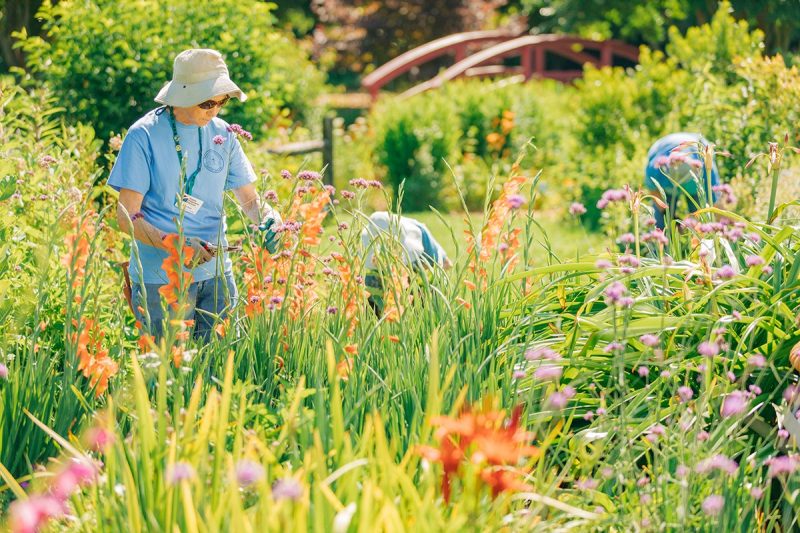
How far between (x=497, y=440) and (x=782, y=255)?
163 cm

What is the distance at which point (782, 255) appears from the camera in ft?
10.2

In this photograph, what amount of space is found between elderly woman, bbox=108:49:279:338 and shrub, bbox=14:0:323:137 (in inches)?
128

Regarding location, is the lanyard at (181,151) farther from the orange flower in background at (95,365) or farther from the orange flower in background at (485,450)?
the orange flower in background at (485,450)

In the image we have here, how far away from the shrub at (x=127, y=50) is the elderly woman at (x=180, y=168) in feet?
10.7

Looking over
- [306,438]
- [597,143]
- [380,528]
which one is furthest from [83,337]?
[597,143]

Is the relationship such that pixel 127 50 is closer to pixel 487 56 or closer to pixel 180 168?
pixel 180 168

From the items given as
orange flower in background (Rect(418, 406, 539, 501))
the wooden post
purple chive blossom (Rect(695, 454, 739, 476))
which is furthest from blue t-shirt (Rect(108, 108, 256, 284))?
the wooden post

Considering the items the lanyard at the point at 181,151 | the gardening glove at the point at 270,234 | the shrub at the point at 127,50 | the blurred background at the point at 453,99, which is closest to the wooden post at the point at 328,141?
the blurred background at the point at 453,99

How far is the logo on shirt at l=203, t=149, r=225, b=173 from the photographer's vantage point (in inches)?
150

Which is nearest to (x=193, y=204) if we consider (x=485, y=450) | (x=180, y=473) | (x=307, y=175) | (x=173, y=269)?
(x=307, y=175)

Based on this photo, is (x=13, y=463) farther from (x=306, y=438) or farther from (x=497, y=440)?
(x=497, y=440)

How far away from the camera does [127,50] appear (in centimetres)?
693

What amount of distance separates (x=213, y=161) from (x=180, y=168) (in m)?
0.26

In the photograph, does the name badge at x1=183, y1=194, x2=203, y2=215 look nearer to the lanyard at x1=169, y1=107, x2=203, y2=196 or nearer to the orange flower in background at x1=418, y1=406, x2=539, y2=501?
the lanyard at x1=169, y1=107, x2=203, y2=196
